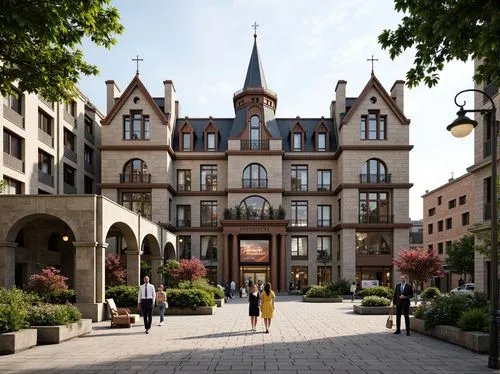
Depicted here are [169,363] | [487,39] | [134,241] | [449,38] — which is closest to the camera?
[487,39]

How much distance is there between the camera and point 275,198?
47.3 m

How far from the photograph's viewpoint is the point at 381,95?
4656 cm

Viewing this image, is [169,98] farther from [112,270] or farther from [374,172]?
[112,270]

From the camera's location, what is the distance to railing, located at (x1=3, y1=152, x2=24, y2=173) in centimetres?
3068

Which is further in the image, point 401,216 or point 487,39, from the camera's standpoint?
point 401,216

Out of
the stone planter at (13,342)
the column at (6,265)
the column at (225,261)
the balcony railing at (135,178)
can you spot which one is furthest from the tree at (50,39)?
the column at (225,261)

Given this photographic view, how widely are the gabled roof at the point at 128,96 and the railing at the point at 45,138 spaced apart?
872cm

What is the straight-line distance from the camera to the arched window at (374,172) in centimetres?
4588

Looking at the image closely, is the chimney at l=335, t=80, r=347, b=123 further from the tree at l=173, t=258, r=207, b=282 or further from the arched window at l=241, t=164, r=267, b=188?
the tree at l=173, t=258, r=207, b=282

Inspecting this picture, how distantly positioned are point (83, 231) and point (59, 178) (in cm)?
1959

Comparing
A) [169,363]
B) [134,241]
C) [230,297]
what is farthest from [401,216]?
[169,363]

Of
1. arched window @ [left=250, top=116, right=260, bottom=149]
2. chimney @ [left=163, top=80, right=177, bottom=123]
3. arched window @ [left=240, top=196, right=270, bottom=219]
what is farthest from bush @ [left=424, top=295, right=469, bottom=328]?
chimney @ [left=163, top=80, right=177, bottom=123]

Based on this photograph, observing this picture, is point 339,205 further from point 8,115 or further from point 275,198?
point 8,115

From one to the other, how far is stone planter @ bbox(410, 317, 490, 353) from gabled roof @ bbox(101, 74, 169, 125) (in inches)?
1349
